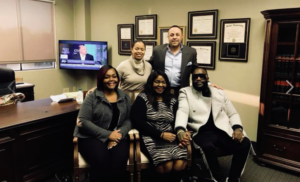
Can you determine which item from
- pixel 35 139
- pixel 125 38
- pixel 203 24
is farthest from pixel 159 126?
pixel 125 38

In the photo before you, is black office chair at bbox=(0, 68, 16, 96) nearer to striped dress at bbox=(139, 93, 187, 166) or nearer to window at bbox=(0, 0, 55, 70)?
window at bbox=(0, 0, 55, 70)

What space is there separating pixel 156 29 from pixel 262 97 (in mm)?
1987

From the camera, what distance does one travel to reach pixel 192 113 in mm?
2434

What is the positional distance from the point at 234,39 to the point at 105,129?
2.08 meters

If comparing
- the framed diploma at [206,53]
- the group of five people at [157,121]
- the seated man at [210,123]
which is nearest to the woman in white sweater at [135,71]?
the group of five people at [157,121]

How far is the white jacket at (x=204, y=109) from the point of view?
94.0 inches

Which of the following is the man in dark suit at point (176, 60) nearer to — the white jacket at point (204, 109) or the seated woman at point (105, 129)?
the white jacket at point (204, 109)

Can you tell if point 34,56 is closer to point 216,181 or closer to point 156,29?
point 156,29

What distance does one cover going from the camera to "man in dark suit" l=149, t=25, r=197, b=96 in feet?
8.63

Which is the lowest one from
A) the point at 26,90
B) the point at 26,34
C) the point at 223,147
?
the point at 223,147

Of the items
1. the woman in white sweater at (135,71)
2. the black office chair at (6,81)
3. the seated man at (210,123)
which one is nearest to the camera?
the seated man at (210,123)

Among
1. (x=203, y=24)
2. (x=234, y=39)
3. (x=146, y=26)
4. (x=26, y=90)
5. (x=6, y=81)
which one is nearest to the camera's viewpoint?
(x=6, y=81)

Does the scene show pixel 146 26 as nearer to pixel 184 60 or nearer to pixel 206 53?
pixel 206 53

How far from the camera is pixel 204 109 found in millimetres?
2420
